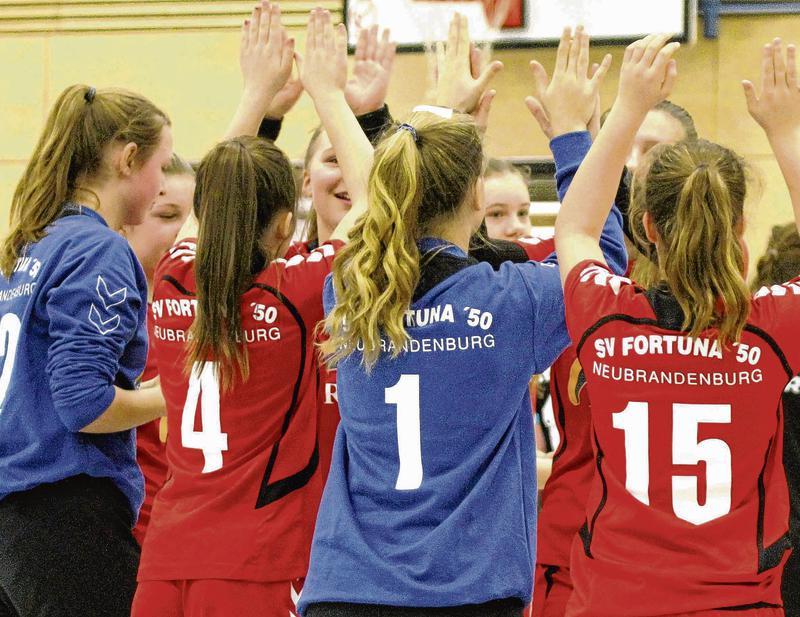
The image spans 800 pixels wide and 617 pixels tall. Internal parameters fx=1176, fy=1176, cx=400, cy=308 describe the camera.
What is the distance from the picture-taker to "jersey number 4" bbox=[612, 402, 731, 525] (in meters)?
2.16

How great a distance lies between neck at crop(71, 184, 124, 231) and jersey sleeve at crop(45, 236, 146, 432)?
168 mm

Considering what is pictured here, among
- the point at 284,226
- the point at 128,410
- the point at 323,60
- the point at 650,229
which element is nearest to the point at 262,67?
the point at 323,60

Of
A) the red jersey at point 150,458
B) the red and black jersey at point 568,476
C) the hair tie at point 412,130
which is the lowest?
the red jersey at point 150,458

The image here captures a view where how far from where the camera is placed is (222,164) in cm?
259

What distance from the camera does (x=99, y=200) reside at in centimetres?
296

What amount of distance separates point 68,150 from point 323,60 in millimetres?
680

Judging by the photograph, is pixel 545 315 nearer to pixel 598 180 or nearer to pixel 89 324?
pixel 598 180

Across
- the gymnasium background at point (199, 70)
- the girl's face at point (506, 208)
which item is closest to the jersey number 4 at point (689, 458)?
the girl's face at point (506, 208)

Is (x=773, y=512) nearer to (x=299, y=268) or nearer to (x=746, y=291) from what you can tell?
(x=746, y=291)

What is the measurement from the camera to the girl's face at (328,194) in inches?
122

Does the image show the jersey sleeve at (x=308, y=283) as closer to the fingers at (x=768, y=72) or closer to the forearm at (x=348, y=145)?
the forearm at (x=348, y=145)

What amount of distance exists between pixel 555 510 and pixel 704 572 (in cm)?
64

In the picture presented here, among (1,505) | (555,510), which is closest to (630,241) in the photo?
(555,510)

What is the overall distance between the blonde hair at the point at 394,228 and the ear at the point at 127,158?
0.89m
